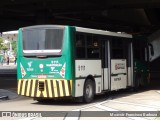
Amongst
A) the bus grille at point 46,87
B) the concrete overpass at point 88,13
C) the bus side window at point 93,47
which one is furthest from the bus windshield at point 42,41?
the concrete overpass at point 88,13

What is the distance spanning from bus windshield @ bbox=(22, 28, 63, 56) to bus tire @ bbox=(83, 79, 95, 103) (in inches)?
71.4

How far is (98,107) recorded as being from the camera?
48.6ft

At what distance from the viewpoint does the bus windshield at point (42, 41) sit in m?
16.1

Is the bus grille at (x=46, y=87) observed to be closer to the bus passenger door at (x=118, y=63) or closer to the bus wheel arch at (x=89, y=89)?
the bus wheel arch at (x=89, y=89)

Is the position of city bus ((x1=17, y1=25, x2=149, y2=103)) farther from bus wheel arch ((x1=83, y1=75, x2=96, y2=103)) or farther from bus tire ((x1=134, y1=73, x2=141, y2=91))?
bus tire ((x1=134, y1=73, x2=141, y2=91))

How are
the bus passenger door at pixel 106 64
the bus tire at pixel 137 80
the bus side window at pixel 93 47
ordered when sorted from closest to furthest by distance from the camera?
the bus side window at pixel 93 47, the bus passenger door at pixel 106 64, the bus tire at pixel 137 80

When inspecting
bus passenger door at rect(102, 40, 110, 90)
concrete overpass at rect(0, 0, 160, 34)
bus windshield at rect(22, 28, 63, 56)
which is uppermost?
concrete overpass at rect(0, 0, 160, 34)

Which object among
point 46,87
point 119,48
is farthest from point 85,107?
point 119,48

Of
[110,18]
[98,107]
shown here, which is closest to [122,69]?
[98,107]

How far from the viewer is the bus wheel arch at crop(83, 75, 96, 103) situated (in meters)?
16.8

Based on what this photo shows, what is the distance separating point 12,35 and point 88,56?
102 metres

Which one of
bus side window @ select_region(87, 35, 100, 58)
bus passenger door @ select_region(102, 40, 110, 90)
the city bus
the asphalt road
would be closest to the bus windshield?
the city bus

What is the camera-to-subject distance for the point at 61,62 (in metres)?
16.0

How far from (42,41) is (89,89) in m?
2.61
